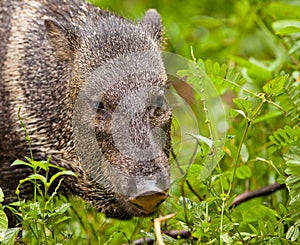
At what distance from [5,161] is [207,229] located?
5.42 feet

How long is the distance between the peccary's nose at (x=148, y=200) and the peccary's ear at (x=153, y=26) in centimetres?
143

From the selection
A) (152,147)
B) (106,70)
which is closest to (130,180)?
(152,147)

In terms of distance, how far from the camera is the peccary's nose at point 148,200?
383 centimetres

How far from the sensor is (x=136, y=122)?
4.23 m

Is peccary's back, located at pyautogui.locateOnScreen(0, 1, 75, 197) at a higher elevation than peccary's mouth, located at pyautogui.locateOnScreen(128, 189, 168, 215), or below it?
higher

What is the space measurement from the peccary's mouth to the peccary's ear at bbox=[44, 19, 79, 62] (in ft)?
4.22

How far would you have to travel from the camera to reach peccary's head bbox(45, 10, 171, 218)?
13.3ft

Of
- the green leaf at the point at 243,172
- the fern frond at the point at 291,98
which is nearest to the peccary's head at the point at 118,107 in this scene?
the green leaf at the point at 243,172

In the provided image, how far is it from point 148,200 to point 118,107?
70 cm

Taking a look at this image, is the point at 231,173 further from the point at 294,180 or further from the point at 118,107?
the point at 118,107

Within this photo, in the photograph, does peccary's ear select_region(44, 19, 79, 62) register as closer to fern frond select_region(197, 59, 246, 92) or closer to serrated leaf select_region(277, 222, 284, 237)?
fern frond select_region(197, 59, 246, 92)

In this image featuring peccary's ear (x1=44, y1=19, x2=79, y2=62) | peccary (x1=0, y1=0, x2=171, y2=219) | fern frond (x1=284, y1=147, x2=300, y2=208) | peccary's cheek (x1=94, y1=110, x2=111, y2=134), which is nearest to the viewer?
fern frond (x1=284, y1=147, x2=300, y2=208)

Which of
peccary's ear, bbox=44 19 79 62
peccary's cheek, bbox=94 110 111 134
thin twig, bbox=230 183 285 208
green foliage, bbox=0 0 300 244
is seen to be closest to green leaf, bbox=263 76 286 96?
green foliage, bbox=0 0 300 244

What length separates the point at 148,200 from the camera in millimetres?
3855
